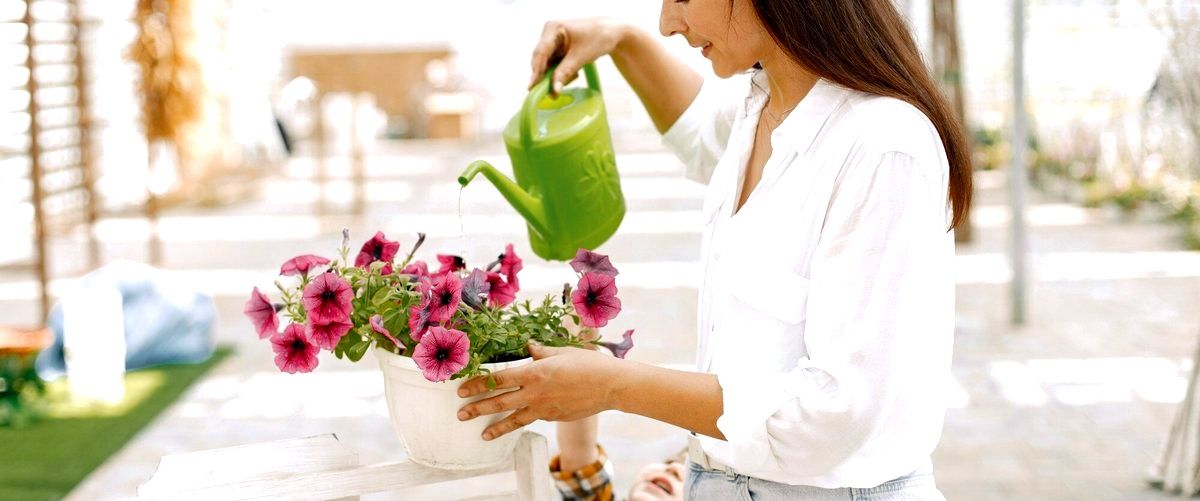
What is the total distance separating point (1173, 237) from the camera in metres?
6.09

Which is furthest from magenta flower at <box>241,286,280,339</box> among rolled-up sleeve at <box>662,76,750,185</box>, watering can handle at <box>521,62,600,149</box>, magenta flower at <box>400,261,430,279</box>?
rolled-up sleeve at <box>662,76,750,185</box>

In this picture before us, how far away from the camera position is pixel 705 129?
1659 millimetres

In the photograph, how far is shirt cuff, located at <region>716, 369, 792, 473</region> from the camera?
1141mm

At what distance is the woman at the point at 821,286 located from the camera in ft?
3.64

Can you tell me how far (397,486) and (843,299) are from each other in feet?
1.70

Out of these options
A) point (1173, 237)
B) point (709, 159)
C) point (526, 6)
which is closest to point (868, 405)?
point (709, 159)

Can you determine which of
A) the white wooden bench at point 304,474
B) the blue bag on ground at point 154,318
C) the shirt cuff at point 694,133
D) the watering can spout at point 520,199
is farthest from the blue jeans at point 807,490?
the blue bag on ground at point 154,318

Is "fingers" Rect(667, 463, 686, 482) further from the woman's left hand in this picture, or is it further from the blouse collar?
the blouse collar

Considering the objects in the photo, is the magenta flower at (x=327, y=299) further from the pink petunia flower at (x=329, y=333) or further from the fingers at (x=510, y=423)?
the fingers at (x=510, y=423)

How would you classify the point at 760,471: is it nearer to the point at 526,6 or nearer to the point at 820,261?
the point at 820,261

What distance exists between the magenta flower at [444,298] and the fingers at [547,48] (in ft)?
1.46

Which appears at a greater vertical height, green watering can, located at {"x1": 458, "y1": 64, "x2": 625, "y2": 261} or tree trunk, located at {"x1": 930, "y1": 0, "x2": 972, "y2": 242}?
tree trunk, located at {"x1": 930, "y1": 0, "x2": 972, "y2": 242}

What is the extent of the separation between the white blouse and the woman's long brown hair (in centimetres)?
2

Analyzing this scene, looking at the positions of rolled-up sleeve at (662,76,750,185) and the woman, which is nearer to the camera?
the woman
